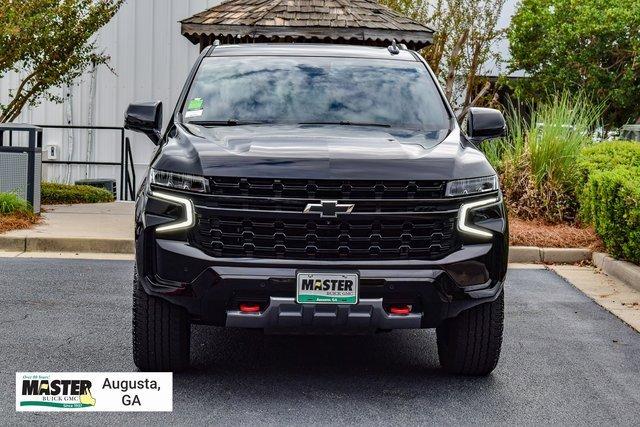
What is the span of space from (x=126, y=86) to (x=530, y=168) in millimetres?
10254

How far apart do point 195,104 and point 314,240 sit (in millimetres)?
1638

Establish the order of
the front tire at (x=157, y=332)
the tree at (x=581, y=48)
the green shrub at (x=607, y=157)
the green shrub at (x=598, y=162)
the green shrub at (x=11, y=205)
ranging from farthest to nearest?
the tree at (x=581, y=48), the green shrub at (x=11, y=205), the green shrub at (x=607, y=157), the green shrub at (x=598, y=162), the front tire at (x=157, y=332)

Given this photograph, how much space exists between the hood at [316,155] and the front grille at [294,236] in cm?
23

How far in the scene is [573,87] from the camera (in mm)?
26297

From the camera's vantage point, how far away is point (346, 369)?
21.4 feet

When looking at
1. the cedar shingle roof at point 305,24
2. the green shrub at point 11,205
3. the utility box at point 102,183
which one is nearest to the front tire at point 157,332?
the green shrub at point 11,205

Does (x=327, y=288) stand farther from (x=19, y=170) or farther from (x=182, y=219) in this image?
(x=19, y=170)

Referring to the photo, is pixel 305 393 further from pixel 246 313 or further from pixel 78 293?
pixel 78 293

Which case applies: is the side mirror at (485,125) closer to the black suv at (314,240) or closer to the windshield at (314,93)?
the windshield at (314,93)

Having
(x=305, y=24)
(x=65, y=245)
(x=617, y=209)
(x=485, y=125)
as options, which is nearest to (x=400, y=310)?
(x=485, y=125)

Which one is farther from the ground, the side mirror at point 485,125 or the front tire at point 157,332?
the side mirror at point 485,125

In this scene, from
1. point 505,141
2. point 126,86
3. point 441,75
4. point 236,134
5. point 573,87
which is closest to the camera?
point 236,134

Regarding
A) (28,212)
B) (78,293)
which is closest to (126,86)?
(28,212)

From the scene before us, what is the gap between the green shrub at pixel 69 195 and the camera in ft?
50.8
